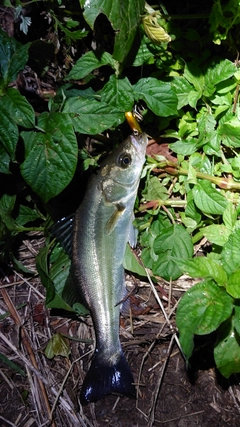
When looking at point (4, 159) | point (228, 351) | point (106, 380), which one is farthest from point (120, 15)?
point (106, 380)

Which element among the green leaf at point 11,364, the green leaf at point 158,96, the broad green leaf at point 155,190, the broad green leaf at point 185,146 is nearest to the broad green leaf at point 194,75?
the green leaf at point 158,96

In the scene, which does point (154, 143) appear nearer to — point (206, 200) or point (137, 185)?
point (137, 185)

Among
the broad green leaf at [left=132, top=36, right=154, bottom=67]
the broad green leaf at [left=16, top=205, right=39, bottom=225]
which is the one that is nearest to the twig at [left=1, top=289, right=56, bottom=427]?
the broad green leaf at [left=16, top=205, right=39, bottom=225]

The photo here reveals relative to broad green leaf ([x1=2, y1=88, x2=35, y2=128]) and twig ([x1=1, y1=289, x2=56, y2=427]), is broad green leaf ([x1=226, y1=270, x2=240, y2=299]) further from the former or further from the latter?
twig ([x1=1, y1=289, x2=56, y2=427])

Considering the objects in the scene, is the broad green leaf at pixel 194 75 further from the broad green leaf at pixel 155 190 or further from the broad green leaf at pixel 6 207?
the broad green leaf at pixel 6 207

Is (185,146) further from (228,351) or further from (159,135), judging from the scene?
(228,351)

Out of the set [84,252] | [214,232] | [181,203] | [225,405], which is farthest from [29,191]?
[225,405]
